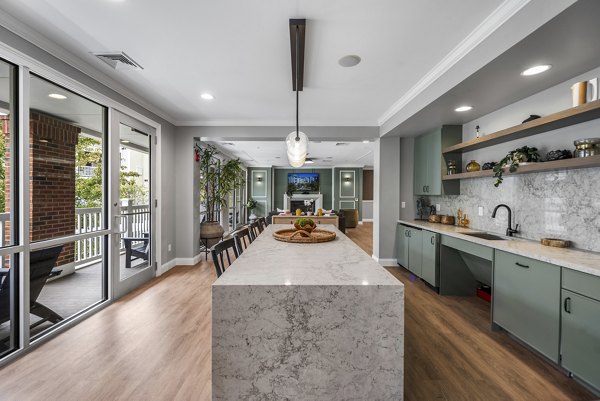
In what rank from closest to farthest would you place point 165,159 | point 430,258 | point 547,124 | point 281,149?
point 547,124 < point 430,258 < point 165,159 < point 281,149

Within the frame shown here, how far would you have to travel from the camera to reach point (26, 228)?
76.8 inches

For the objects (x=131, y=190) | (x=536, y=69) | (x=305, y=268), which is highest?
(x=536, y=69)

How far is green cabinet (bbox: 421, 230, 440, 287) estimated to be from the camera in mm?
3195

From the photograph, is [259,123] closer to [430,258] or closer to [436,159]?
[436,159]

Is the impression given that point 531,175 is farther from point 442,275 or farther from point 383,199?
point 383,199

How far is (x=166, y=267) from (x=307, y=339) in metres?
3.55

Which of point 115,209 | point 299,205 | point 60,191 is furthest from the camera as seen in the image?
point 299,205

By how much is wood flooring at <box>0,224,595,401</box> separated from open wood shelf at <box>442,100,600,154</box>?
6.05 ft

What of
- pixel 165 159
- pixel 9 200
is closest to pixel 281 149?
pixel 165 159

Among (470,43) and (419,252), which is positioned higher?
(470,43)

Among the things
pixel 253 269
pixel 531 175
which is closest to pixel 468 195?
pixel 531 175

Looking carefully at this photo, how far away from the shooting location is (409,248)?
388cm

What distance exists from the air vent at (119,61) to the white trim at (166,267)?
2709 millimetres

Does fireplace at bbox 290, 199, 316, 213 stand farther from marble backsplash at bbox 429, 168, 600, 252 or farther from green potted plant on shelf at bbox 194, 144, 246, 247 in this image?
marble backsplash at bbox 429, 168, 600, 252
